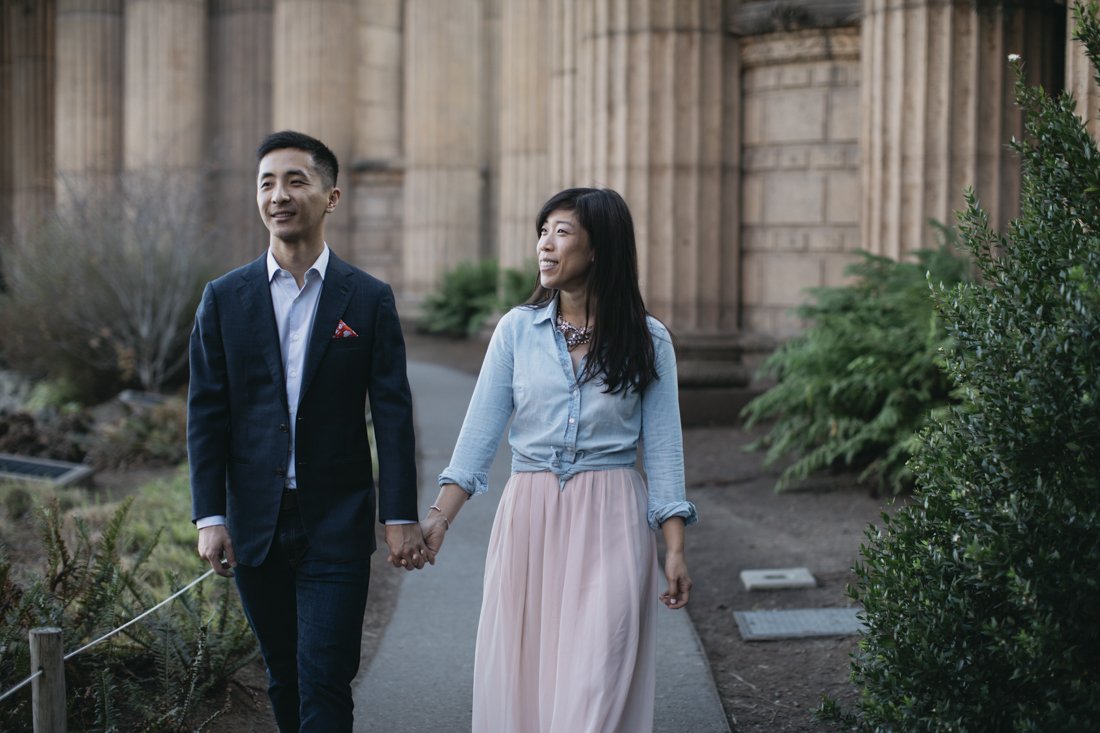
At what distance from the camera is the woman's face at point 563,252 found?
9.95 ft

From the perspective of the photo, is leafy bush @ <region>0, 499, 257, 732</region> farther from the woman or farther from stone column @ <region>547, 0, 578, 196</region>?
stone column @ <region>547, 0, 578, 196</region>

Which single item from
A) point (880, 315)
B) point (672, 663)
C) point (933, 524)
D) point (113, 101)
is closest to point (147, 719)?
point (672, 663)

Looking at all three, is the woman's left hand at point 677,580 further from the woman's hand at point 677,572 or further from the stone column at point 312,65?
the stone column at point 312,65

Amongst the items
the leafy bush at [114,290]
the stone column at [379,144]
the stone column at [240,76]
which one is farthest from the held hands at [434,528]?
the stone column at [240,76]

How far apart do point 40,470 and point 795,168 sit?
770 cm

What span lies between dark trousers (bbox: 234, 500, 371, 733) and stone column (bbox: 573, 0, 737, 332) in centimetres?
792

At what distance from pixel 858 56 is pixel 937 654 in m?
8.70

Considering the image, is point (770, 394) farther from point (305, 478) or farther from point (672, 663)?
point (305, 478)

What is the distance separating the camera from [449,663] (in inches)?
184

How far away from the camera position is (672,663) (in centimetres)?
462

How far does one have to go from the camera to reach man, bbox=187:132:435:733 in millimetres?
2965

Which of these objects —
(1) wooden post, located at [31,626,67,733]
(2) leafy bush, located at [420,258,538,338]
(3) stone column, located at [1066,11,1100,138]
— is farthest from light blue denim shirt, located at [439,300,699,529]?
(2) leafy bush, located at [420,258,538,338]

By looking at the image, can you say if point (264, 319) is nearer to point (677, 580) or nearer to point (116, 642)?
point (677, 580)

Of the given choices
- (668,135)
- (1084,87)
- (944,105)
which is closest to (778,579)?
(1084,87)
